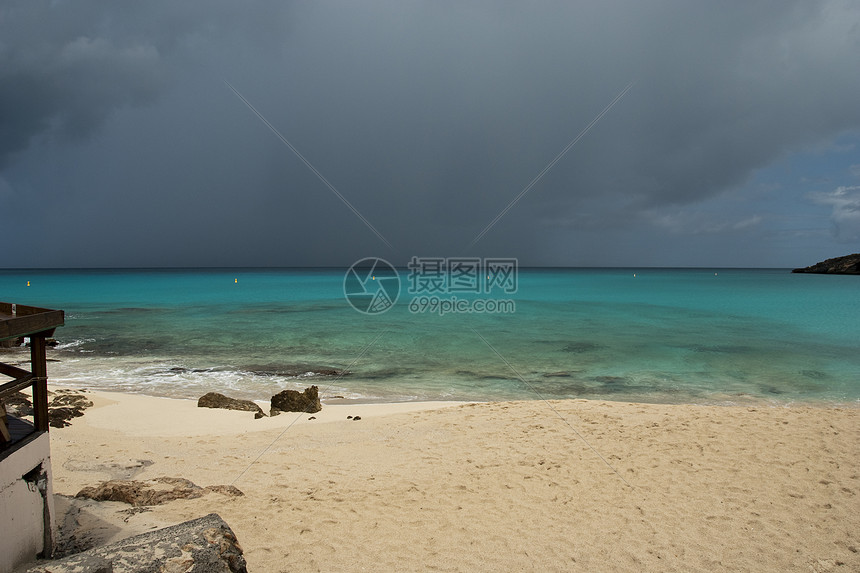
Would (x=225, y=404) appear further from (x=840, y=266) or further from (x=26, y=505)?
(x=840, y=266)

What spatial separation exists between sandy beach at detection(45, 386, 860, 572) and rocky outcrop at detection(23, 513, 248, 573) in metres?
0.77

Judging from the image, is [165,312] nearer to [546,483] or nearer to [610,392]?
[610,392]

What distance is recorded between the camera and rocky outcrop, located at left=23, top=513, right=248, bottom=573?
313cm

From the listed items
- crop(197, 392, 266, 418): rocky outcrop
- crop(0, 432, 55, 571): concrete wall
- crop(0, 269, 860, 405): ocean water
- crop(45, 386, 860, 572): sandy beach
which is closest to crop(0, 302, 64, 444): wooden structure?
crop(0, 432, 55, 571): concrete wall

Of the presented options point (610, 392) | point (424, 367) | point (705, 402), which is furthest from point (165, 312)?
point (705, 402)

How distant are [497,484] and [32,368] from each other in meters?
5.00

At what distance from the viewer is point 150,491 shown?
5273mm

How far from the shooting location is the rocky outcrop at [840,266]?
118 meters

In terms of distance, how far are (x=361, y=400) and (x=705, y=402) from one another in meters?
8.78

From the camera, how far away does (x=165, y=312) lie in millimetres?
34750

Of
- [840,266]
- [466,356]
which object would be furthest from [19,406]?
[840,266]

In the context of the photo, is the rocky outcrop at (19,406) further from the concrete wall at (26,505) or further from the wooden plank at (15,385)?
the wooden plank at (15,385)

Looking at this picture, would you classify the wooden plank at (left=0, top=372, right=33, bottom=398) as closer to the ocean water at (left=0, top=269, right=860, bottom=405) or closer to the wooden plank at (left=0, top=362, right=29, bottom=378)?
the wooden plank at (left=0, top=362, right=29, bottom=378)

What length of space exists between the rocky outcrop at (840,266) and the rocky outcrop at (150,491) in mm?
154846
